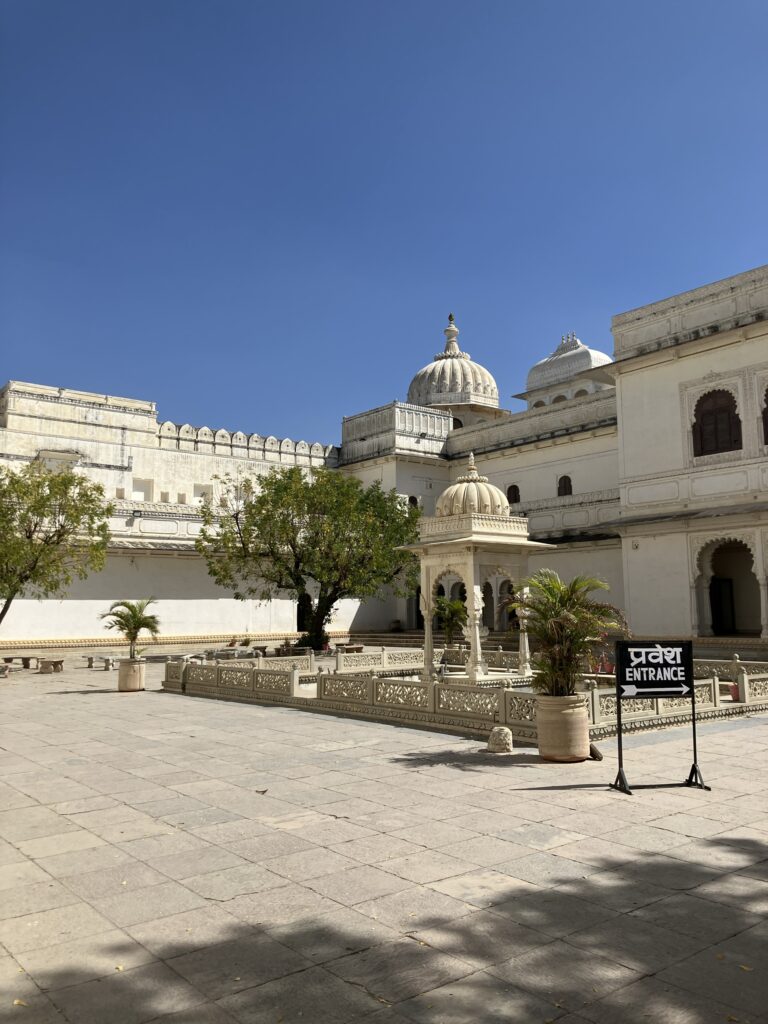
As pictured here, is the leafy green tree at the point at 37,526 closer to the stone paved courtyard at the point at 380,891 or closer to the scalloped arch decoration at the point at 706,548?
the stone paved courtyard at the point at 380,891

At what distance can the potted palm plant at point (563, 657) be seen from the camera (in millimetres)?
9984

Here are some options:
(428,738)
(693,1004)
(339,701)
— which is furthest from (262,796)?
(339,701)

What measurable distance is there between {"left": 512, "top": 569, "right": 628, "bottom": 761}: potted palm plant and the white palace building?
7.12m

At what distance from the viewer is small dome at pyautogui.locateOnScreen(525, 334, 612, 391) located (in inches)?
1825

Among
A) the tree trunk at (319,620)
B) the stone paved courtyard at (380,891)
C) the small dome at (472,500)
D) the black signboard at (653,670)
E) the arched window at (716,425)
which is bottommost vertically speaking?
the stone paved courtyard at (380,891)

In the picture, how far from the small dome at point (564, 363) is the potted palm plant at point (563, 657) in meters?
36.7

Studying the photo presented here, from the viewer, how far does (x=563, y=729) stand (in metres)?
9.97

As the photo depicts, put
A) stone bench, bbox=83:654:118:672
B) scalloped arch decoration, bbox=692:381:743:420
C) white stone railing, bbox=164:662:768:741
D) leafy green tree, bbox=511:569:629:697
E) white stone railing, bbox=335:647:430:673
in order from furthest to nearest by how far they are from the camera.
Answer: stone bench, bbox=83:654:118:672
scalloped arch decoration, bbox=692:381:743:420
white stone railing, bbox=335:647:430:673
white stone railing, bbox=164:662:768:741
leafy green tree, bbox=511:569:629:697

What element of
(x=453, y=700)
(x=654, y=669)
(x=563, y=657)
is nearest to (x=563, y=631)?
(x=563, y=657)

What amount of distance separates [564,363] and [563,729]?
39686 millimetres

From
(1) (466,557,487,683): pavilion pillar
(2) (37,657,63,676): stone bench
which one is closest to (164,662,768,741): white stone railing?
(1) (466,557,487,683): pavilion pillar

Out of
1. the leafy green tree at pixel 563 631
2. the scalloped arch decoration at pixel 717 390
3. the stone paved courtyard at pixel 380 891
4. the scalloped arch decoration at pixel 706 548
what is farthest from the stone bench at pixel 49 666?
the scalloped arch decoration at pixel 717 390

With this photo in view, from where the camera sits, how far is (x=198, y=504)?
36656 mm

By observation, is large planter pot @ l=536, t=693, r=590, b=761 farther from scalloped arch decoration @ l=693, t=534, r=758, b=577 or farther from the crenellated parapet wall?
the crenellated parapet wall
